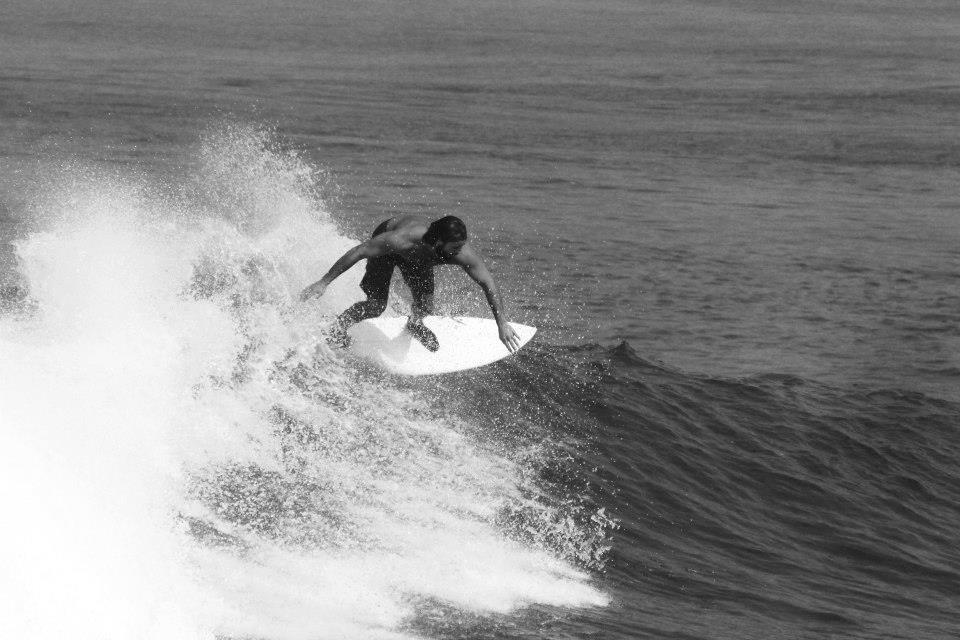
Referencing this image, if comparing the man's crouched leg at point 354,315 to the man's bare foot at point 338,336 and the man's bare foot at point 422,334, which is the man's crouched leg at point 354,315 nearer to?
the man's bare foot at point 338,336

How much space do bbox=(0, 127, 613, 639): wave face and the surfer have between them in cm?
63

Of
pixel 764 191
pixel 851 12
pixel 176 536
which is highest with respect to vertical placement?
pixel 851 12

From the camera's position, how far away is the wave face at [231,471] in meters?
7.52

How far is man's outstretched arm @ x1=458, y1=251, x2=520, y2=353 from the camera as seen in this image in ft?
34.1

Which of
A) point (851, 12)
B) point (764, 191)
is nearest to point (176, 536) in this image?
point (764, 191)

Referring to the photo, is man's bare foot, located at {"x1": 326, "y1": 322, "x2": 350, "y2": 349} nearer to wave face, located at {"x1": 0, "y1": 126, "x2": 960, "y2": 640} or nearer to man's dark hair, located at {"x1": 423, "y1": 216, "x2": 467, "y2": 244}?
wave face, located at {"x1": 0, "y1": 126, "x2": 960, "y2": 640}

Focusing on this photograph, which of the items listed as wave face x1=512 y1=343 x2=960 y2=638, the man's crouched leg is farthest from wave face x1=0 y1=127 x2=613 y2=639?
wave face x1=512 y1=343 x2=960 y2=638

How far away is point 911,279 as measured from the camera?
2189 cm

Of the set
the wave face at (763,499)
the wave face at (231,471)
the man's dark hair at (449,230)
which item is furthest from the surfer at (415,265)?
the wave face at (763,499)

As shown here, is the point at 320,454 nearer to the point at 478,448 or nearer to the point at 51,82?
the point at 478,448

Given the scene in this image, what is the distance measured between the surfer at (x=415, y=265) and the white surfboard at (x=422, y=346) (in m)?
0.09

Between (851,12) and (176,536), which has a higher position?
(851,12)

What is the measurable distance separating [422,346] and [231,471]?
2402mm

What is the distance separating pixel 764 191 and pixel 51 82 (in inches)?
713
